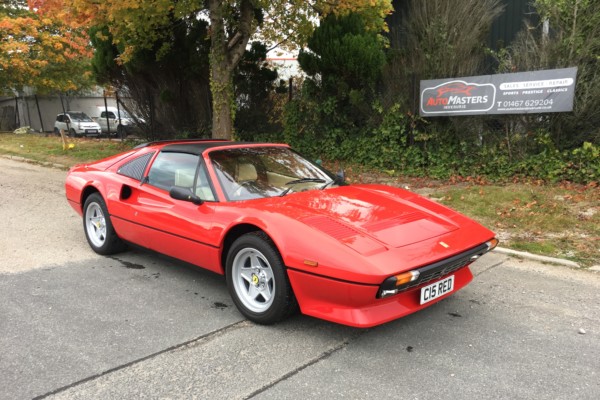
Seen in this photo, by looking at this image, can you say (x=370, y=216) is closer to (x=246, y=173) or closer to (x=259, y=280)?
(x=259, y=280)

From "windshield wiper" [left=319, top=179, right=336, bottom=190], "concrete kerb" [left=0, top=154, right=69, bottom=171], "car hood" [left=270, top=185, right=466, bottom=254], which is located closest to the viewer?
"car hood" [left=270, top=185, right=466, bottom=254]

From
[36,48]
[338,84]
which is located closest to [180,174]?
[338,84]

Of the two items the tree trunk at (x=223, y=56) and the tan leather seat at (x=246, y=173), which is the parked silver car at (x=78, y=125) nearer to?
the tree trunk at (x=223, y=56)

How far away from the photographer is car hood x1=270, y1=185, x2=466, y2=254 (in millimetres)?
3158

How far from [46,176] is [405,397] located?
11047mm

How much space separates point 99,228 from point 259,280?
2643 millimetres

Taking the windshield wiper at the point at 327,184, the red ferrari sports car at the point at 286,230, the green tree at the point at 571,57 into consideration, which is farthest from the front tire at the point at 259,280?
the green tree at the point at 571,57

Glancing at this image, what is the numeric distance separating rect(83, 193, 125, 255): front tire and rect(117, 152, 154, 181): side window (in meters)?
0.45

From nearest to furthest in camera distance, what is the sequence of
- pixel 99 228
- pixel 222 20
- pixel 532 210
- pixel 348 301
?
pixel 348 301
pixel 99 228
pixel 532 210
pixel 222 20

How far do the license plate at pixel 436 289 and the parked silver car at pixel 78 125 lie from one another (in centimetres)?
2435

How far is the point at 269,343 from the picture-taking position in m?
3.21

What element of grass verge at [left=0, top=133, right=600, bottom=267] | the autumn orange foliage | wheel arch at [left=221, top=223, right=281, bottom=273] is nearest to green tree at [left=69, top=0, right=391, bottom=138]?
grass verge at [left=0, top=133, right=600, bottom=267]

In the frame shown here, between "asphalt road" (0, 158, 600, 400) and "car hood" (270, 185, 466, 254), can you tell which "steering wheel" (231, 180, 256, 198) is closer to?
"car hood" (270, 185, 466, 254)

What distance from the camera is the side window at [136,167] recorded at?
15.4 ft
